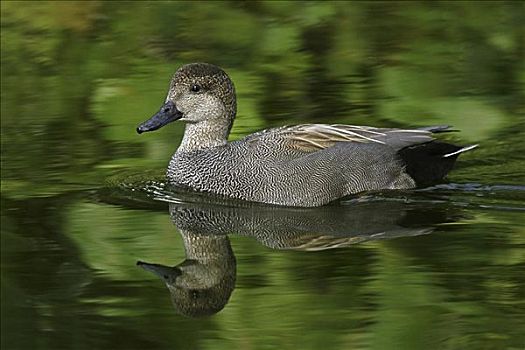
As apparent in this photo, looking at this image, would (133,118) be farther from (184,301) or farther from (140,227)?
(184,301)

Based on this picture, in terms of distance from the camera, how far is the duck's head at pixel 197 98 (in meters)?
9.45

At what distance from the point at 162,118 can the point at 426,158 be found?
175 centimetres

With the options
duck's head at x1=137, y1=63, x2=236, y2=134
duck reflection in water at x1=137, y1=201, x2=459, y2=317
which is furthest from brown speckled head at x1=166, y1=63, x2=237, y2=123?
duck reflection in water at x1=137, y1=201, x2=459, y2=317

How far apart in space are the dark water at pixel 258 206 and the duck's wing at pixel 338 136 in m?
0.35

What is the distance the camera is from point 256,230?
8.26 meters

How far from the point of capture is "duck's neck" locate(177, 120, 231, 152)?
9531mm

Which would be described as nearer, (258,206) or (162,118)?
(258,206)

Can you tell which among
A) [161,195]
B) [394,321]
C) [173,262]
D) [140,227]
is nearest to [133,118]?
[161,195]

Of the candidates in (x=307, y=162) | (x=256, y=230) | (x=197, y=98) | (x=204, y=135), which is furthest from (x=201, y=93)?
(x=256, y=230)

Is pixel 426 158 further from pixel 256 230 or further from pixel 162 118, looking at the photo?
pixel 162 118

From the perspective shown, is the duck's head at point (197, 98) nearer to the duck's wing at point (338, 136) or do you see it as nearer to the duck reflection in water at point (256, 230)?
the duck's wing at point (338, 136)

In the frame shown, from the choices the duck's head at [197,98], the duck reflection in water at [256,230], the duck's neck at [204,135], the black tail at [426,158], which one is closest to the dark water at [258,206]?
the duck reflection in water at [256,230]

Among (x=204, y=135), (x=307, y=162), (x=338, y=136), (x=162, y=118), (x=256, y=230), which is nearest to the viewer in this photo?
(x=256, y=230)

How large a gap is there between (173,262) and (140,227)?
78cm
